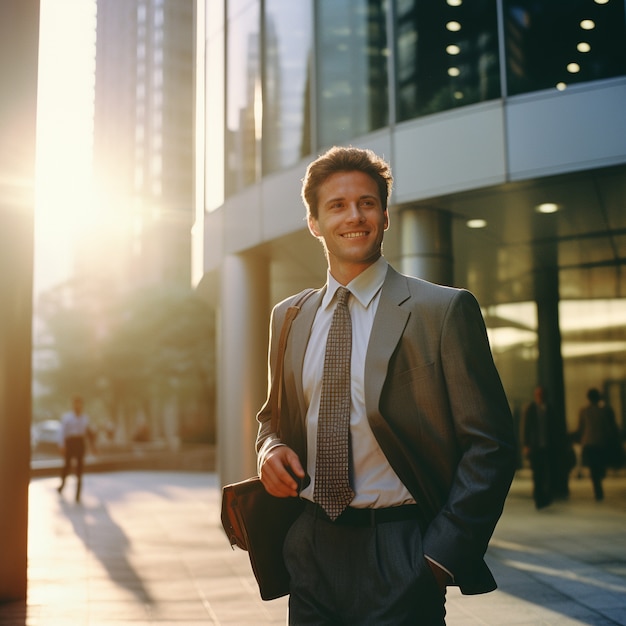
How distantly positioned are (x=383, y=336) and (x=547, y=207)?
9.30 m

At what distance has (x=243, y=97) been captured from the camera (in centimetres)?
1350

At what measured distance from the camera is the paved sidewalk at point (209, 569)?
6867 millimetres

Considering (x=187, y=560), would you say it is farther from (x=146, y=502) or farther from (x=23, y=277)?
(x=146, y=502)

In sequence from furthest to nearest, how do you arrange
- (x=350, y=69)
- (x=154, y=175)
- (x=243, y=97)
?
(x=154, y=175) < (x=243, y=97) < (x=350, y=69)

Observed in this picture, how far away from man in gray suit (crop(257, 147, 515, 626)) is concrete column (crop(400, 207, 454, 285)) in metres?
8.42

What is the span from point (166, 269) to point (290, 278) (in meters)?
59.8

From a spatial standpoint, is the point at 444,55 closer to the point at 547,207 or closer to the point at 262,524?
the point at 547,207

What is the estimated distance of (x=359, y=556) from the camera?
2400 mm

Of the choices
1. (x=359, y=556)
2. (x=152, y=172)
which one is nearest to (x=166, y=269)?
(x=152, y=172)

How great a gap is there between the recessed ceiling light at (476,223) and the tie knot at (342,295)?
30.2ft

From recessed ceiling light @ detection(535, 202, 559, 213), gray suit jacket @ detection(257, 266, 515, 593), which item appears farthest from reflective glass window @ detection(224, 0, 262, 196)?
gray suit jacket @ detection(257, 266, 515, 593)

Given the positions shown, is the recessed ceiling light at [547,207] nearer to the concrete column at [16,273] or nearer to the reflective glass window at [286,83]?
the reflective glass window at [286,83]

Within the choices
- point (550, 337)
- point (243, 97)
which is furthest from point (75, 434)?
point (550, 337)

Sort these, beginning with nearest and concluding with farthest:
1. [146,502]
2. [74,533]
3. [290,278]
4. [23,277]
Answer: [23,277] < [74,533] < [290,278] < [146,502]
